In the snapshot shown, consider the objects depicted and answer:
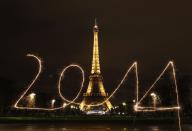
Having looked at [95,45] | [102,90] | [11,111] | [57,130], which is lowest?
[57,130]

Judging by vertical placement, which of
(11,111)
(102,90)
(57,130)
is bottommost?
(57,130)

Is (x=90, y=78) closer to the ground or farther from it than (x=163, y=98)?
farther from it

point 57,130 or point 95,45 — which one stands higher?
point 95,45

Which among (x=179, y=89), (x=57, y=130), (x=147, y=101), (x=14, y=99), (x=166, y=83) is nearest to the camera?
(x=57, y=130)

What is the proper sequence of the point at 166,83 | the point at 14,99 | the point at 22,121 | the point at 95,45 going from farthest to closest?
the point at 95,45 < the point at 14,99 < the point at 166,83 < the point at 22,121

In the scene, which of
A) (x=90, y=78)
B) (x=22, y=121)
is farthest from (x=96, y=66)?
(x=22, y=121)

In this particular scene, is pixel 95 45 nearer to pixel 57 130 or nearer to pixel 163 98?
pixel 163 98

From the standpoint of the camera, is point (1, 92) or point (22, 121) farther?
point (1, 92)

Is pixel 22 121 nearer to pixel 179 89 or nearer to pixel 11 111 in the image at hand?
pixel 179 89

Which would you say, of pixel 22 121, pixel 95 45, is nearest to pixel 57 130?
pixel 22 121
